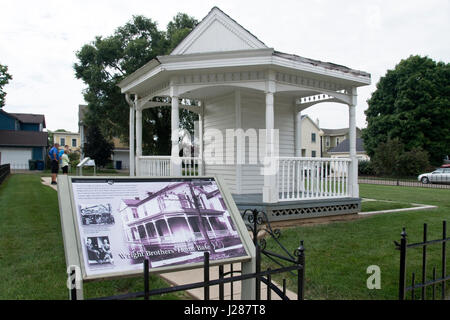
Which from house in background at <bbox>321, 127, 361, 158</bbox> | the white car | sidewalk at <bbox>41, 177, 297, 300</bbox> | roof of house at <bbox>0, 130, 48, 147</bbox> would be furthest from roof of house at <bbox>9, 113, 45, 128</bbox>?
sidewalk at <bbox>41, 177, 297, 300</bbox>

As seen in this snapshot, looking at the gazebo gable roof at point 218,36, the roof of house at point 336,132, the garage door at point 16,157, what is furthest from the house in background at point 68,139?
the gazebo gable roof at point 218,36

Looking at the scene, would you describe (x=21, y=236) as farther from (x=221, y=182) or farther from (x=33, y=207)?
(x=221, y=182)

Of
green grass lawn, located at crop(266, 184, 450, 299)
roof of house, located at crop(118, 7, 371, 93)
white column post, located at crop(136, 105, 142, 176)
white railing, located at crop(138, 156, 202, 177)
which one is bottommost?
green grass lawn, located at crop(266, 184, 450, 299)

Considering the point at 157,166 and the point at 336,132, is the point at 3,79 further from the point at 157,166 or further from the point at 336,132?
the point at 336,132

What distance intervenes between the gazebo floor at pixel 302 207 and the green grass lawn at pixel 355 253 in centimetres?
33

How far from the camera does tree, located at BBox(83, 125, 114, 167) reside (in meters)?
32.4

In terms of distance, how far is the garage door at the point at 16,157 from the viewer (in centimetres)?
3309

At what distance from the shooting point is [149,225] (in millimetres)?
2361

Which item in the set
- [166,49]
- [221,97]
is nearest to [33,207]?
[221,97]

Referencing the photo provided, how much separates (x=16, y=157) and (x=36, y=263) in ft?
114

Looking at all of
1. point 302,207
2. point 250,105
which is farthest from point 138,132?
point 302,207

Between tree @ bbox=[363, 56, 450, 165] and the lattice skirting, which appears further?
tree @ bbox=[363, 56, 450, 165]

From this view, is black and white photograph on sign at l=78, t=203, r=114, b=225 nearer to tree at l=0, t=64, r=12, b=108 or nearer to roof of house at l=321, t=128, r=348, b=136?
tree at l=0, t=64, r=12, b=108

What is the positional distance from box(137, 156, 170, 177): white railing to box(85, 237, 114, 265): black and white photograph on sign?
6.34 metres
